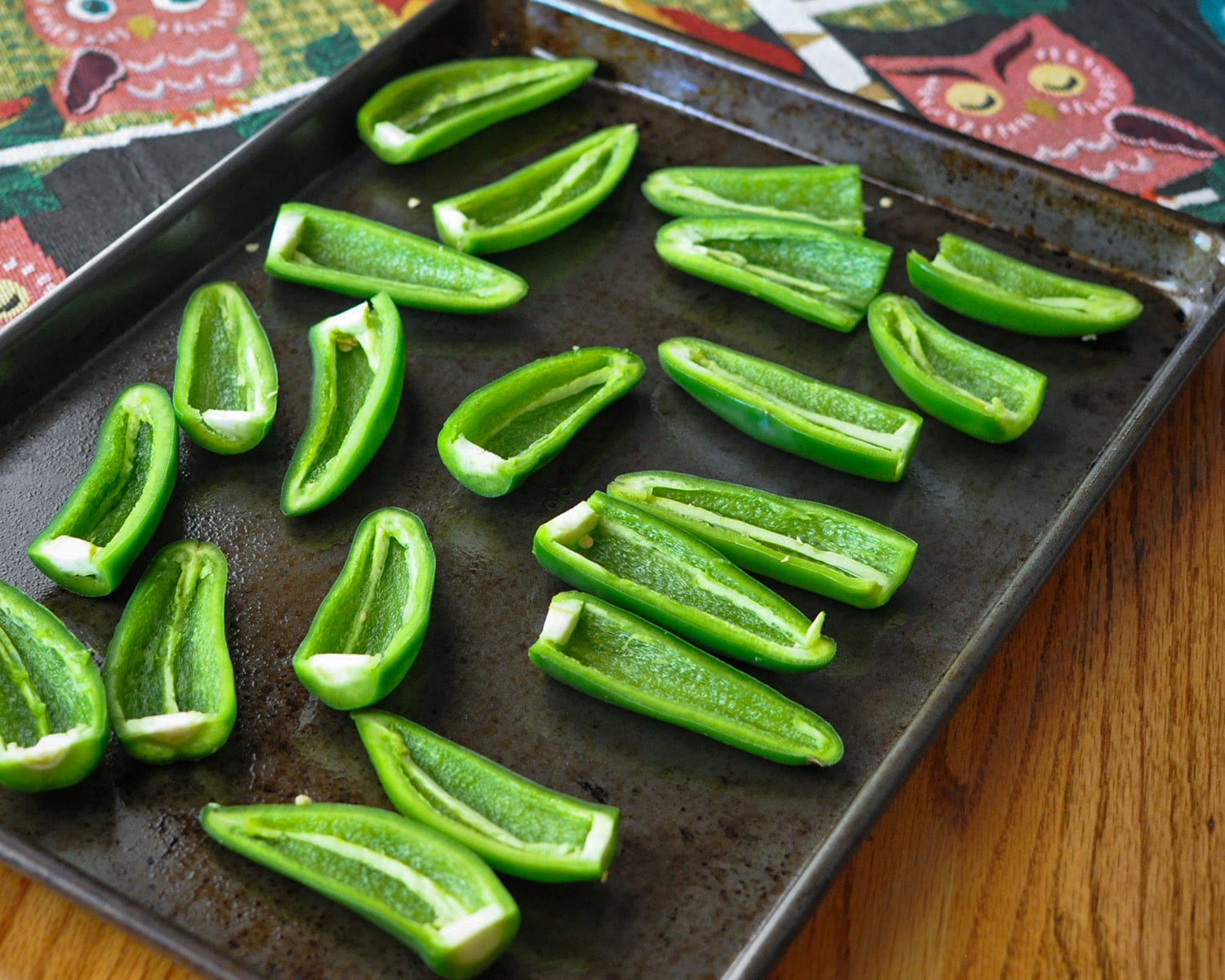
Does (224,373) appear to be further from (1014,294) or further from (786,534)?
(1014,294)

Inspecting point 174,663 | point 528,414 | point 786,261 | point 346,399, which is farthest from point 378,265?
point 174,663

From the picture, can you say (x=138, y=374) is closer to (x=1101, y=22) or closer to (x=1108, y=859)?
(x=1108, y=859)


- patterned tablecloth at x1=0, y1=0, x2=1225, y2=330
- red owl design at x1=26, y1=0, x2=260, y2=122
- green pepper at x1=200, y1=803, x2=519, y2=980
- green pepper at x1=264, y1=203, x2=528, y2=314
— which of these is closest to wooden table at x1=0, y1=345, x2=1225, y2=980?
green pepper at x1=200, y1=803, x2=519, y2=980

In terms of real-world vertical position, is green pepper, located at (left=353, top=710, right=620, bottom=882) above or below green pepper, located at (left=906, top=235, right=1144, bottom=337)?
below

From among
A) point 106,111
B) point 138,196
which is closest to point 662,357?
point 138,196

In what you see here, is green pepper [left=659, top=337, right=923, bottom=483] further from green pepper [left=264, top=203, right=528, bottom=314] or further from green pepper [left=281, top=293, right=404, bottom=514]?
green pepper [left=281, top=293, right=404, bottom=514]

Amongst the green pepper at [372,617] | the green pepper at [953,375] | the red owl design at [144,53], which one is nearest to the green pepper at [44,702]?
the green pepper at [372,617]

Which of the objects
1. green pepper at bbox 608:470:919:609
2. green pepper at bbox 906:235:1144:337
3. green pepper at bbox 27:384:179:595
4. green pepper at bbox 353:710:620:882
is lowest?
green pepper at bbox 27:384:179:595

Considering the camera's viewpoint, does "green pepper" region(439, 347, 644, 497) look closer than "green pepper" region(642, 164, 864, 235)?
Yes
